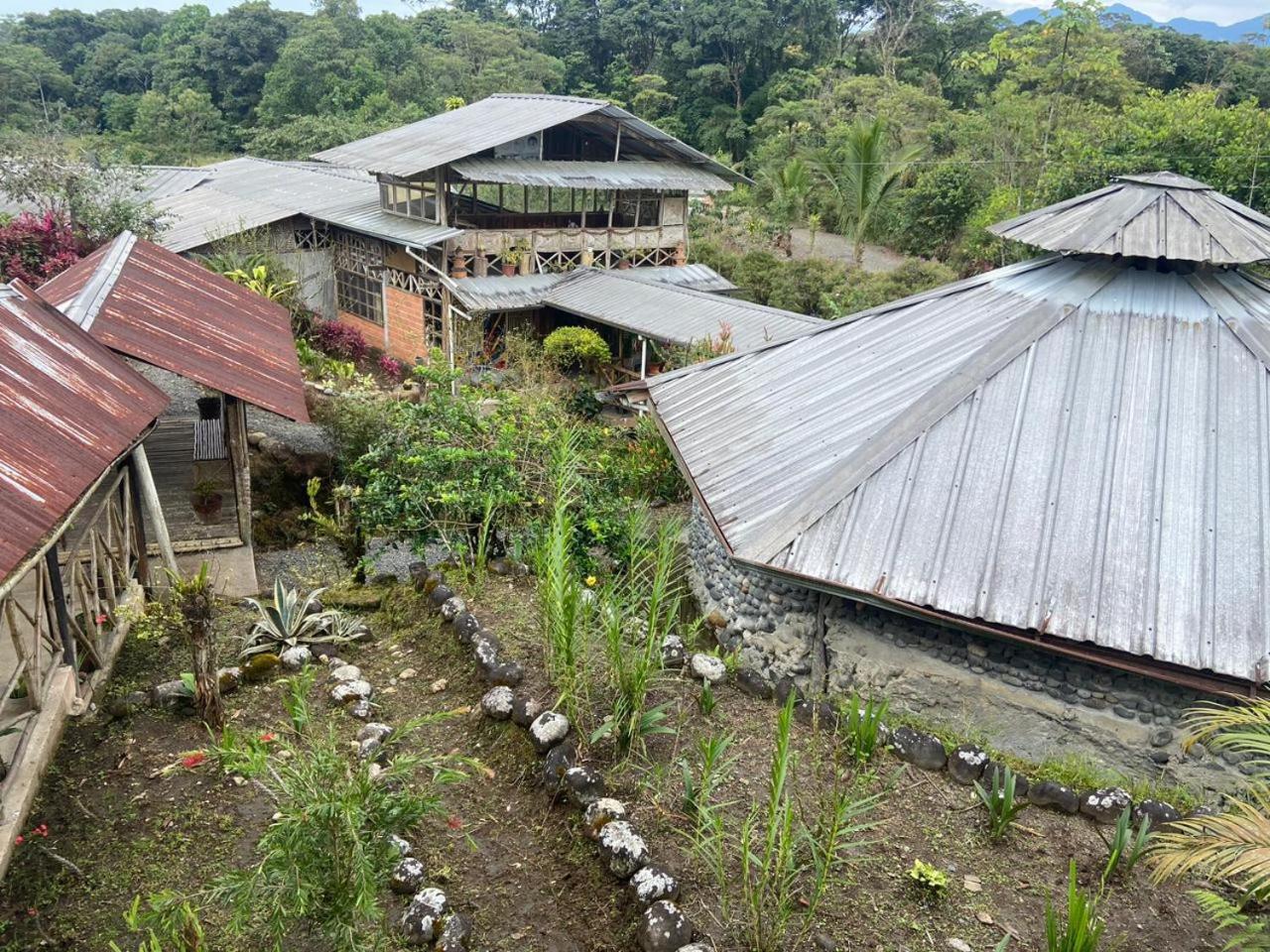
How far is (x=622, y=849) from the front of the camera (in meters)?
5.25

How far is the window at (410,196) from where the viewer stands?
21953 mm

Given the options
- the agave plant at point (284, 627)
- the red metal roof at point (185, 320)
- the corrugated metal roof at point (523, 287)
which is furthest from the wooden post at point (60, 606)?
the corrugated metal roof at point (523, 287)

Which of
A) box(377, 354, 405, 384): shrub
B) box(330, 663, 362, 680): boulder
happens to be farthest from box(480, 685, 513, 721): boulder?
box(377, 354, 405, 384): shrub

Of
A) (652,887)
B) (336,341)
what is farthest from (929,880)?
(336,341)

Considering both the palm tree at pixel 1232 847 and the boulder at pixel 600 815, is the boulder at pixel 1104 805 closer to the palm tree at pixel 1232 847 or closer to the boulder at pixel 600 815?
the palm tree at pixel 1232 847

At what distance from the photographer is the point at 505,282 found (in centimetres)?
2205

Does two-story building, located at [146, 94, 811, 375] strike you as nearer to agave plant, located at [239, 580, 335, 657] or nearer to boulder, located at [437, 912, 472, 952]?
agave plant, located at [239, 580, 335, 657]

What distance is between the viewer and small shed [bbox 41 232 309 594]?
9406 mm

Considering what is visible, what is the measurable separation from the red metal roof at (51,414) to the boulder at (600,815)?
3378 millimetres

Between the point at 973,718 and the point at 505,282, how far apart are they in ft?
54.6

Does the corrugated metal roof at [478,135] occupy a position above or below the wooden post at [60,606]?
above

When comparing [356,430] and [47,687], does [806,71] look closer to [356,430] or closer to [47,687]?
[356,430]

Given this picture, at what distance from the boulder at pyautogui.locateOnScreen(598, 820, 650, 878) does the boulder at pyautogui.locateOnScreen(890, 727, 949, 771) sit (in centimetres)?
215

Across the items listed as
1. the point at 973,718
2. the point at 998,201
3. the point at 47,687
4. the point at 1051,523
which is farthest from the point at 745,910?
the point at 998,201
